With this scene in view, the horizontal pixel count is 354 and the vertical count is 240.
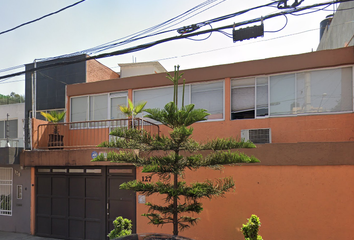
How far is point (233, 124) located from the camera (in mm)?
8562

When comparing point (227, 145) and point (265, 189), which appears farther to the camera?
point (265, 189)

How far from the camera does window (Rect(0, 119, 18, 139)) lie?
16.3 m

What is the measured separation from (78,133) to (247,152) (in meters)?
6.14

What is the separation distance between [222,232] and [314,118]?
150 inches

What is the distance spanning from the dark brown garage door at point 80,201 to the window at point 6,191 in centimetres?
154

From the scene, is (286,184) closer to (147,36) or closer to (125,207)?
(125,207)

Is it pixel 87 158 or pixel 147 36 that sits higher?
pixel 147 36

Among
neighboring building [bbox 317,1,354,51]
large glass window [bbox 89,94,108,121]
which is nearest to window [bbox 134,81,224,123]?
large glass window [bbox 89,94,108,121]

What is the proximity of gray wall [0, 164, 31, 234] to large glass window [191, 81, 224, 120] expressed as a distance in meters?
6.37

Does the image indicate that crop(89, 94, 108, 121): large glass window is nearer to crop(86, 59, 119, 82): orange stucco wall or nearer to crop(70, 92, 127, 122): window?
crop(70, 92, 127, 122): window

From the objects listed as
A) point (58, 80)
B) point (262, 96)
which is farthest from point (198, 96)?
point (58, 80)

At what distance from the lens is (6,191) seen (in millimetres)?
11078

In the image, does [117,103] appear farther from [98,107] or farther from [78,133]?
[78,133]

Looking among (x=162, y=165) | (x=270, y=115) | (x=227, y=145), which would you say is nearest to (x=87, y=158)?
(x=162, y=165)
